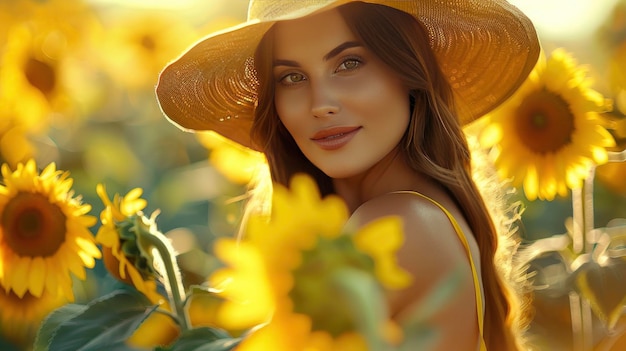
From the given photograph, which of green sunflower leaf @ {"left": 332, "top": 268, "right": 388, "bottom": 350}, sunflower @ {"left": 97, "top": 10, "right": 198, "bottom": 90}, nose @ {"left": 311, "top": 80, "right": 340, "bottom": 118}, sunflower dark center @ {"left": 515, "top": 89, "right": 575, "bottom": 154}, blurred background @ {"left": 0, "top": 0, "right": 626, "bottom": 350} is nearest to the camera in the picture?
green sunflower leaf @ {"left": 332, "top": 268, "right": 388, "bottom": 350}

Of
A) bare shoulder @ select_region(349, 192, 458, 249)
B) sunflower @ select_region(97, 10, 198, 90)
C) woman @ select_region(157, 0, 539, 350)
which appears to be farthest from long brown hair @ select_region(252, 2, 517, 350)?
sunflower @ select_region(97, 10, 198, 90)

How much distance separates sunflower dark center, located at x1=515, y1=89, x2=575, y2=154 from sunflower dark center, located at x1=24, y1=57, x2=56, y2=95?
892mm

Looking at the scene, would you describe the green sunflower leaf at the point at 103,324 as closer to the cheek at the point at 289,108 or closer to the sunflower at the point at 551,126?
the cheek at the point at 289,108

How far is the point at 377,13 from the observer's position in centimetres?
100

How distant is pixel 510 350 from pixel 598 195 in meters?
1.10

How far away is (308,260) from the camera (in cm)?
43

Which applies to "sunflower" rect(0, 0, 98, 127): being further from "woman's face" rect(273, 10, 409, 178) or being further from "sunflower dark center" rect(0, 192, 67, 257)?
"woman's face" rect(273, 10, 409, 178)

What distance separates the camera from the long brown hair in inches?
39.2

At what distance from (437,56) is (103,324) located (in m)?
0.46

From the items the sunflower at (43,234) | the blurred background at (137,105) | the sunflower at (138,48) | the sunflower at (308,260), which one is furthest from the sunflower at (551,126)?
the sunflower at (308,260)

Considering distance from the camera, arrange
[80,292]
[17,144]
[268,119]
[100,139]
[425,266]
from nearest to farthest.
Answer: [425,266] → [268,119] → [80,292] → [17,144] → [100,139]

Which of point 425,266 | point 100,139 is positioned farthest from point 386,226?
point 100,139

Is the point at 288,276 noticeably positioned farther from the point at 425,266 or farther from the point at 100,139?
the point at 100,139

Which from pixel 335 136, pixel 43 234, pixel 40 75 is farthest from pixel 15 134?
pixel 335 136
